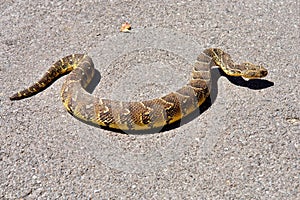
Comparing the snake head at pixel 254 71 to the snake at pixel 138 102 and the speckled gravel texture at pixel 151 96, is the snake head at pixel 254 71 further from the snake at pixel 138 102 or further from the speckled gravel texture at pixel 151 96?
the speckled gravel texture at pixel 151 96

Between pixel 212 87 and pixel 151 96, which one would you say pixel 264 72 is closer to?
pixel 212 87

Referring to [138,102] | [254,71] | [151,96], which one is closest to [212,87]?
[254,71]

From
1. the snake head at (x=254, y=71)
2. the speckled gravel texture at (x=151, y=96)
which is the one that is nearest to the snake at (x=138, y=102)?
the snake head at (x=254, y=71)

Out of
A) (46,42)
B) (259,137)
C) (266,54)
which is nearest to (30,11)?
(46,42)

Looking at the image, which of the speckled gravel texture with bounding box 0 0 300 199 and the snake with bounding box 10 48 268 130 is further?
the snake with bounding box 10 48 268 130

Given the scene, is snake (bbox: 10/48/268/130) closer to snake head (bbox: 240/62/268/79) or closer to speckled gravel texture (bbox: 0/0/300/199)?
snake head (bbox: 240/62/268/79)

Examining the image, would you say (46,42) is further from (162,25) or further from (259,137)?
(259,137)

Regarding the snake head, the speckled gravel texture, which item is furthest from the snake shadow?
the snake head
